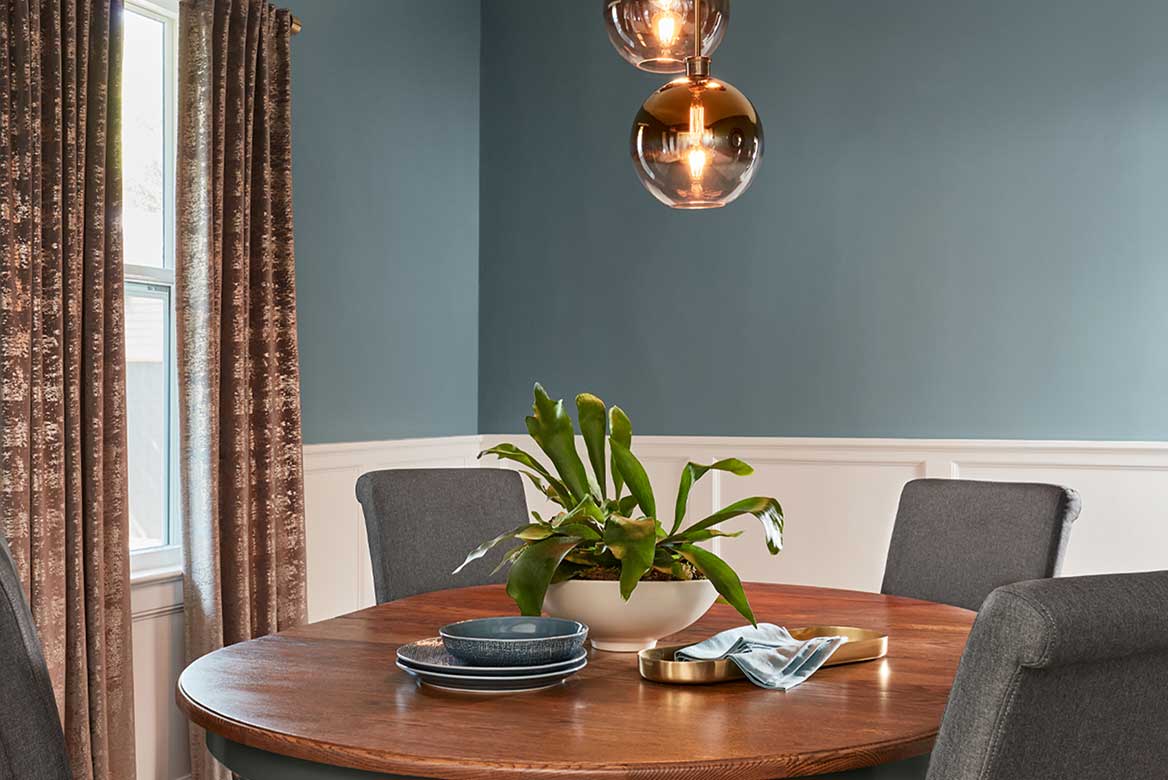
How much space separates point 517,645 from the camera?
1.55m

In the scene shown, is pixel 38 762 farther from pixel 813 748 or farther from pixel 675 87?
pixel 675 87

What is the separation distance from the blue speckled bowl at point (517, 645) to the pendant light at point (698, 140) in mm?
858

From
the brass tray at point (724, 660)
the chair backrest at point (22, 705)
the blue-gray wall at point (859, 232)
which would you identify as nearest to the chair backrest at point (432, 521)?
the brass tray at point (724, 660)

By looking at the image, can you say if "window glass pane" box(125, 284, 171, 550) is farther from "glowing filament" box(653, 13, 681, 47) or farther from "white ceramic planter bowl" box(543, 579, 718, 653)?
"white ceramic planter bowl" box(543, 579, 718, 653)

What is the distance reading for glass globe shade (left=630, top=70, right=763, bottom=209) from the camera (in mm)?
2102

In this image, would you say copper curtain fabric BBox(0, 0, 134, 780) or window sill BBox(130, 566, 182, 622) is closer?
copper curtain fabric BBox(0, 0, 134, 780)

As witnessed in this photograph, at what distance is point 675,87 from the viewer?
7.07ft

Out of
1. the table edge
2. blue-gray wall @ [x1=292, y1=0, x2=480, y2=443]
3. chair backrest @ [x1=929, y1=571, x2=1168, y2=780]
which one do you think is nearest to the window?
blue-gray wall @ [x1=292, y1=0, x2=480, y2=443]

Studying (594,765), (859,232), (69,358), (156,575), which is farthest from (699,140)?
(859,232)

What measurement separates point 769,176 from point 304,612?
7.27 ft

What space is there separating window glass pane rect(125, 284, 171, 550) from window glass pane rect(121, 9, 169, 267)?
13 centimetres

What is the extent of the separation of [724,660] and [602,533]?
270 millimetres

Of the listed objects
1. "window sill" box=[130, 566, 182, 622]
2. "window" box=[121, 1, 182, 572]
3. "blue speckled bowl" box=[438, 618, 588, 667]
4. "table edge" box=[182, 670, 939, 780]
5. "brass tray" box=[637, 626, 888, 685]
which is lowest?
"window sill" box=[130, 566, 182, 622]

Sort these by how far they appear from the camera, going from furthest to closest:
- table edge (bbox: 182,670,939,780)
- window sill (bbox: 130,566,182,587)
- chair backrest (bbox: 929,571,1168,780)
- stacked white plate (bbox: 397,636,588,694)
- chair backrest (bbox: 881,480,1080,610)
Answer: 1. window sill (bbox: 130,566,182,587)
2. chair backrest (bbox: 881,480,1080,610)
3. stacked white plate (bbox: 397,636,588,694)
4. table edge (bbox: 182,670,939,780)
5. chair backrest (bbox: 929,571,1168,780)
